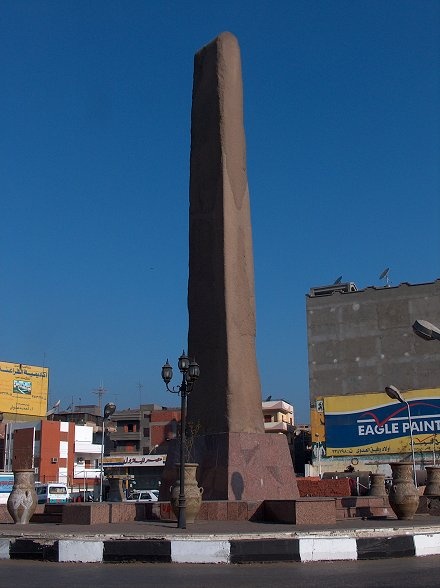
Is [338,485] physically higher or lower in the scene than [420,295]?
lower

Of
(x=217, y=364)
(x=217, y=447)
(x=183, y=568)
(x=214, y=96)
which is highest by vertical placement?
(x=214, y=96)

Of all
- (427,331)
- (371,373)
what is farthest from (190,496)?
(371,373)

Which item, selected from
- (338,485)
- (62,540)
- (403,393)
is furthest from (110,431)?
(62,540)

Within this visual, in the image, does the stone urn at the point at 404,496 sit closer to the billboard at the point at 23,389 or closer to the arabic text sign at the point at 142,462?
the arabic text sign at the point at 142,462

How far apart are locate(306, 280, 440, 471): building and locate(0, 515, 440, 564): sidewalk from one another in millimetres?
39407

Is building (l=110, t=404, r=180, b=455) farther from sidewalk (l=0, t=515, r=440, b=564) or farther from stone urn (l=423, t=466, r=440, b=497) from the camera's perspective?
sidewalk (l=0, t=515, r=440, b=564)

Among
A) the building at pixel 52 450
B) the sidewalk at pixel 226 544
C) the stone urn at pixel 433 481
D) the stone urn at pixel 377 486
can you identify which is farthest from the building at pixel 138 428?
the sidewalk at pixel 226 544

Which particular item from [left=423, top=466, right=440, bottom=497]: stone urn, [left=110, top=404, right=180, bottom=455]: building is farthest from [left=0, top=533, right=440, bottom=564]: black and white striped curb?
[left=110, top=404, right=180, bottom=455]: building

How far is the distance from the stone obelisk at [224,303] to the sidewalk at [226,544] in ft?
10.4

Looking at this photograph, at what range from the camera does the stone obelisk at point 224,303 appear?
1323 cm

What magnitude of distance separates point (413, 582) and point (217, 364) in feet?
24.2

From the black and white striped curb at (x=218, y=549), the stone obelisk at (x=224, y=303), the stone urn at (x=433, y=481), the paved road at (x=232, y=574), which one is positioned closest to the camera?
the paved road at (x=232, y=574)

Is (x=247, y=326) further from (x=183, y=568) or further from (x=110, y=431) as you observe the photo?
(x=110, y=431)

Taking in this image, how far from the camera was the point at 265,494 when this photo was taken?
13.0 m
